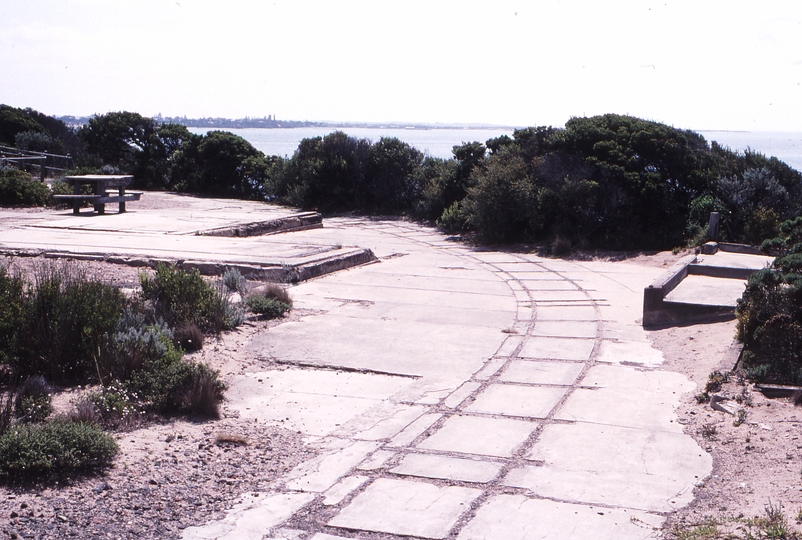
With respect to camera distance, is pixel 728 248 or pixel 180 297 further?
pixel 728 248

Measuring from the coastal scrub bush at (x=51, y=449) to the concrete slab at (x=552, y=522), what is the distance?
2277 millimetres

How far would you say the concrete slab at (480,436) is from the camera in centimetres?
513

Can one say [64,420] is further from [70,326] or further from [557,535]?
[557,535]

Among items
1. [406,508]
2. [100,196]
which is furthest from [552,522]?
[100,196]

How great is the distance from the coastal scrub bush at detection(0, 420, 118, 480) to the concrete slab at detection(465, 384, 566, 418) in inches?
113

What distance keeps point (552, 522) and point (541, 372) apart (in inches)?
129

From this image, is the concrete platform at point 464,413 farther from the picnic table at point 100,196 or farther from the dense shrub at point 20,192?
the dense shrub at point 20,192

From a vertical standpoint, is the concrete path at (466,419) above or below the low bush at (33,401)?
below

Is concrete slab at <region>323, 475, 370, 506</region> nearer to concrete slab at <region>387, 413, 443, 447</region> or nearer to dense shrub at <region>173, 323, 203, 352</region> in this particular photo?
concrete slab at <region>387, 413, 443, 447</region>

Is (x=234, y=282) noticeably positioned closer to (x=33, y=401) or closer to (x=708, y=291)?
(x=33, y=401)

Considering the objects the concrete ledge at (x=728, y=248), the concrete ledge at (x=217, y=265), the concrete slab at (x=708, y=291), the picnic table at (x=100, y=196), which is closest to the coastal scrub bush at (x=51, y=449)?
the concrete ledge at (x=217, y=265)

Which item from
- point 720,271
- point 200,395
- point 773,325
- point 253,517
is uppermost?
point 773,325

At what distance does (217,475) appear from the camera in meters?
4.64

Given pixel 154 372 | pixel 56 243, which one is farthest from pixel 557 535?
pixel 56 243
